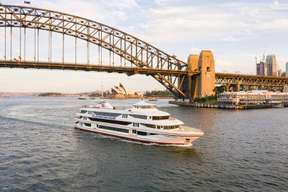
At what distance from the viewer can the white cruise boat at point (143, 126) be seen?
36.1m

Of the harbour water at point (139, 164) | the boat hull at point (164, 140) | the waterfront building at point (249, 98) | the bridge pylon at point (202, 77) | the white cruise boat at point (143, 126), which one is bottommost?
the harbour water at point (139, 164)

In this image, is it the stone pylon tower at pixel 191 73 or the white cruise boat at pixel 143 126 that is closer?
the white cruise boat at pixel 143 126

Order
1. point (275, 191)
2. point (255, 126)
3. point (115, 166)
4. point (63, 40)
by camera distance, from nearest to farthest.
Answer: point (275, 191), point (115, 166), point (255, 126), point (63, 40)

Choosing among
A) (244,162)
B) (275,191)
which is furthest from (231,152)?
(275,191)

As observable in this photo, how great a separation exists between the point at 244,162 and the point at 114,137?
17571 mm

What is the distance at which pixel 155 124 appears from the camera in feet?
122

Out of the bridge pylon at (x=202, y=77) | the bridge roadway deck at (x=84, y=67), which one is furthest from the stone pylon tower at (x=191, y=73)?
the bridge roadway deck at (x=84, y=67)

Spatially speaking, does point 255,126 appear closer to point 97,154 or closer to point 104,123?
point 104,123

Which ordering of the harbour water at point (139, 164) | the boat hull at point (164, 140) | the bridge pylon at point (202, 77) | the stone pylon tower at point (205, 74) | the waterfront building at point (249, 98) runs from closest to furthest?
1. the harbour water at point (139, 164)
2. the boat hull at point (164, 140)
3. the waterfront building at point (249, 98)
4. the stone pylon tower at point (205, 74)
5. the bridge pylon at point (202, 77)

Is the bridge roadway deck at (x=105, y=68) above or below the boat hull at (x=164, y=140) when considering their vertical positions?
above

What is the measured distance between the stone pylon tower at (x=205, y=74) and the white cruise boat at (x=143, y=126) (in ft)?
249

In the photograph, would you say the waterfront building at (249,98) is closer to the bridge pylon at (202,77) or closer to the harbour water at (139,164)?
the bridge pylon at (202,77)

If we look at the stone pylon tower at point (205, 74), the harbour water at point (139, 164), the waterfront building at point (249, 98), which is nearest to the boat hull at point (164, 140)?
the harbour water at point (139, 164)

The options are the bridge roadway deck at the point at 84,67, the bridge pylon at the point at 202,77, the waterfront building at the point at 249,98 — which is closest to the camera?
the bridge roadway deck at the point at 84,67
